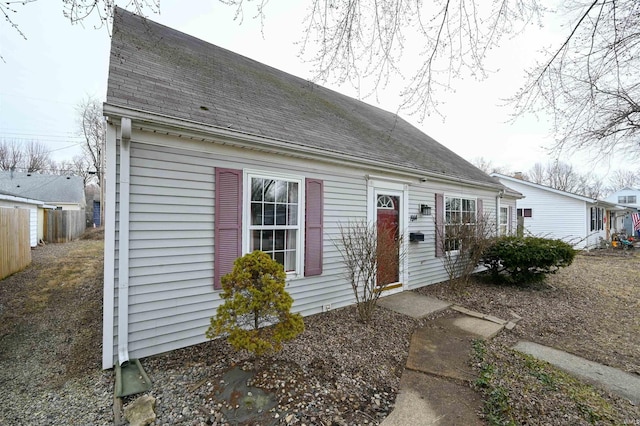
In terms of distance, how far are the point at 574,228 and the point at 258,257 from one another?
20.0 metres

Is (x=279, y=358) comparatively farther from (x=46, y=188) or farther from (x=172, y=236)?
(x=46, y=188)

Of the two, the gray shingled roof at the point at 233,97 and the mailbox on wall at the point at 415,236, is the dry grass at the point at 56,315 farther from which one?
the mailbox on wall at the point at 415,236

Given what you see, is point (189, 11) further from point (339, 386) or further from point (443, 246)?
point (443, 246)

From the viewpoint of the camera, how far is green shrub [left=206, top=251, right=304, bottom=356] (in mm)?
2947

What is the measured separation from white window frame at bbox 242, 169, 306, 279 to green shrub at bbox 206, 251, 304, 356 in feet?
4.07

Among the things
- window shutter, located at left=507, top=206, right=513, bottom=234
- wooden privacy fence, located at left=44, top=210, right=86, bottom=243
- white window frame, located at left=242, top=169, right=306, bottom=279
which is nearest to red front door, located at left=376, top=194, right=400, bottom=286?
white window frame, located at left=242, top=169, right=306, bottom=279

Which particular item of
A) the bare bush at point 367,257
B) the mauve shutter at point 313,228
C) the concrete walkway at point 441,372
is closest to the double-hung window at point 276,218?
the mauve shutter at point 313,228

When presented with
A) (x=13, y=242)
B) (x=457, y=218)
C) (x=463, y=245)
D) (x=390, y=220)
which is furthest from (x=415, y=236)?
(x=13, y=242)

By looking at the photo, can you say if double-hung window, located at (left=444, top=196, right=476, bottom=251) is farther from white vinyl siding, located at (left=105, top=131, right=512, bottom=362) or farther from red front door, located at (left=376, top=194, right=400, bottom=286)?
white vinyl siding, located at (left=105, top=131, right=512, bottom=362)

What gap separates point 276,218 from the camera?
15.5ft

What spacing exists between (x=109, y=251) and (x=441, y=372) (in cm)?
409

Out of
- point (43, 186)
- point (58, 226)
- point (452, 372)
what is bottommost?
point (452, 372)

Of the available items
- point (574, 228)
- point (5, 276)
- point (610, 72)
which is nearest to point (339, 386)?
point (610, 72)

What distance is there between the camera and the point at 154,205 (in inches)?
143
